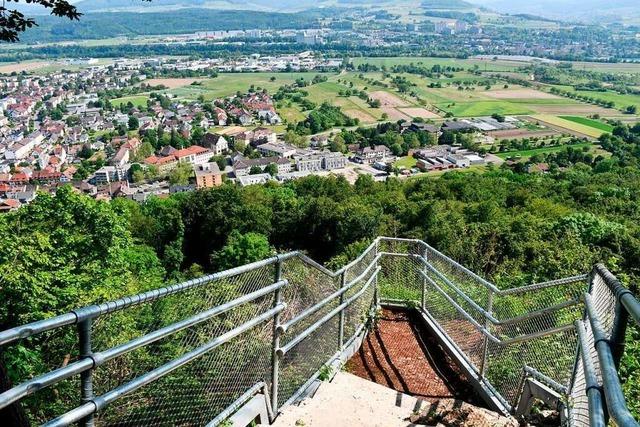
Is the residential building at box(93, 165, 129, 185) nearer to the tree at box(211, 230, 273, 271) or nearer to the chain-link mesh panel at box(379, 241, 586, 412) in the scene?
the tree at box(211, 230, 273, 271)

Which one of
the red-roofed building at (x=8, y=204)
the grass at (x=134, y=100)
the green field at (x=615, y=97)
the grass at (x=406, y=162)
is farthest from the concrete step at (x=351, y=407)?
the grass at (x=134, y=100)

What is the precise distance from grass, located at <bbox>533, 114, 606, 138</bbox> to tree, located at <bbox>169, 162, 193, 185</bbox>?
2027 inches

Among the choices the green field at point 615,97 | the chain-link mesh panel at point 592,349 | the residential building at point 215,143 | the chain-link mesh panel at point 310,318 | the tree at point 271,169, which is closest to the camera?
the chain-link mesh panel at point 592,349

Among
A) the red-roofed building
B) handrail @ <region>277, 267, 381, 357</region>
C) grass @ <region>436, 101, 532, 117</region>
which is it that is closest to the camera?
handrail @ <region>277, 267, 381, 357</region>

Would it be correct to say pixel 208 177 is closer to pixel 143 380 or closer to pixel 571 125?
pixel 571 125

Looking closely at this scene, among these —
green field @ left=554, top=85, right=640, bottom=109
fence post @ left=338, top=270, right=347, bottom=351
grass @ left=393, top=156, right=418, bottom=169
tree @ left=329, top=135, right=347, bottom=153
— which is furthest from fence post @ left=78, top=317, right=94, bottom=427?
green field @ left=554, top=85, right=640, bottom=109

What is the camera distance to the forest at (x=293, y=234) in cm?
870

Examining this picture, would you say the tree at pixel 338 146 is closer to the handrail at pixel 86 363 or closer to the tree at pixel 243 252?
the tree at pixel 243 252

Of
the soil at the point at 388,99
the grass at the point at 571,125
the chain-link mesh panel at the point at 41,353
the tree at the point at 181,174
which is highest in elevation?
the chain-link mesh panel at the point at 41,353

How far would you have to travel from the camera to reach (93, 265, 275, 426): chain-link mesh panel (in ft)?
10.5

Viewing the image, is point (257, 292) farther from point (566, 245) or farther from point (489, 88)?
point (489, 88)

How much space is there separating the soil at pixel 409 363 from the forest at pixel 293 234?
1.77 meters

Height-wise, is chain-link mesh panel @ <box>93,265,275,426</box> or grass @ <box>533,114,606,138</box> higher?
chain-link mesh panel @ <box>93,265,275,426</box>

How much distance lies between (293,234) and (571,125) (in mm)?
64386
